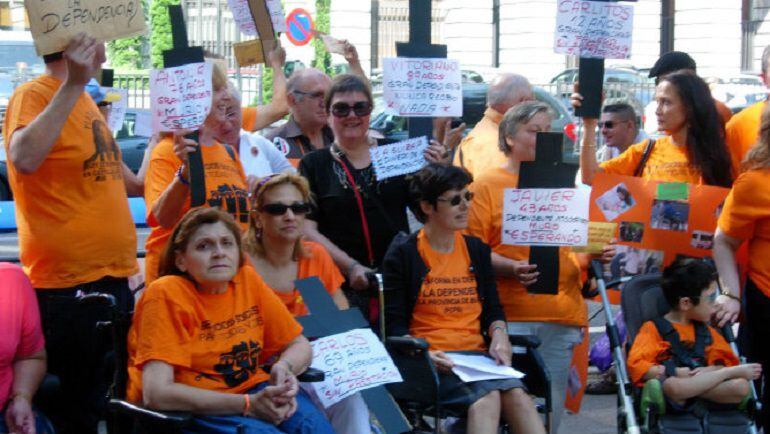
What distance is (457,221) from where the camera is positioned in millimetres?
5262

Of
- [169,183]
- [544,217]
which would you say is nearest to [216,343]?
[169,183]

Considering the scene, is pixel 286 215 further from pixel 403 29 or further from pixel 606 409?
pixel 403 29

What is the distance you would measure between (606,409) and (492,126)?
177 cm

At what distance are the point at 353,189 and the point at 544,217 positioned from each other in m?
0.88

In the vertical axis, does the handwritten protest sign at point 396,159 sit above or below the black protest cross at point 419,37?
below

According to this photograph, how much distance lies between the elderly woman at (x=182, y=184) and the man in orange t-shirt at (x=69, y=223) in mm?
226

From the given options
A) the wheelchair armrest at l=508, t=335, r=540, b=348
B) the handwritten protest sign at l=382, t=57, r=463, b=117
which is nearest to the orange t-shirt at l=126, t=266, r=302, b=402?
the wheelchair armrest at l=508, t=335, r=540, b=348

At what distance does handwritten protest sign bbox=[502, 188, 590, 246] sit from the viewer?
537 centimetres

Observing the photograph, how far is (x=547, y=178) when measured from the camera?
5422mm

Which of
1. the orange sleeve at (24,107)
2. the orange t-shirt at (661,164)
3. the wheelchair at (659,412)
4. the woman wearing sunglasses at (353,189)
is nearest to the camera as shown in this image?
the orange sleeve at (24,107)

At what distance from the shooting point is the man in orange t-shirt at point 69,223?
15.0 ft

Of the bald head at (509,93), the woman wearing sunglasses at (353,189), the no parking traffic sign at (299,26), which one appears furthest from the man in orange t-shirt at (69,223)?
the no parking traffic sign at (299,26)

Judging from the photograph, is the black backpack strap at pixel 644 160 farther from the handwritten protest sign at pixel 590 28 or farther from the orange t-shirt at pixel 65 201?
the orange t-shirt at pixel 65 201

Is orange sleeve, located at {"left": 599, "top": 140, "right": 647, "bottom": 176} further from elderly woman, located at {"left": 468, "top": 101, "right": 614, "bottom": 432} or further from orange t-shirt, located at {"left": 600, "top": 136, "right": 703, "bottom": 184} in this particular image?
elderly woman, located at {"left": 468, "top": 101, "right": 614, "bottom": 432}
